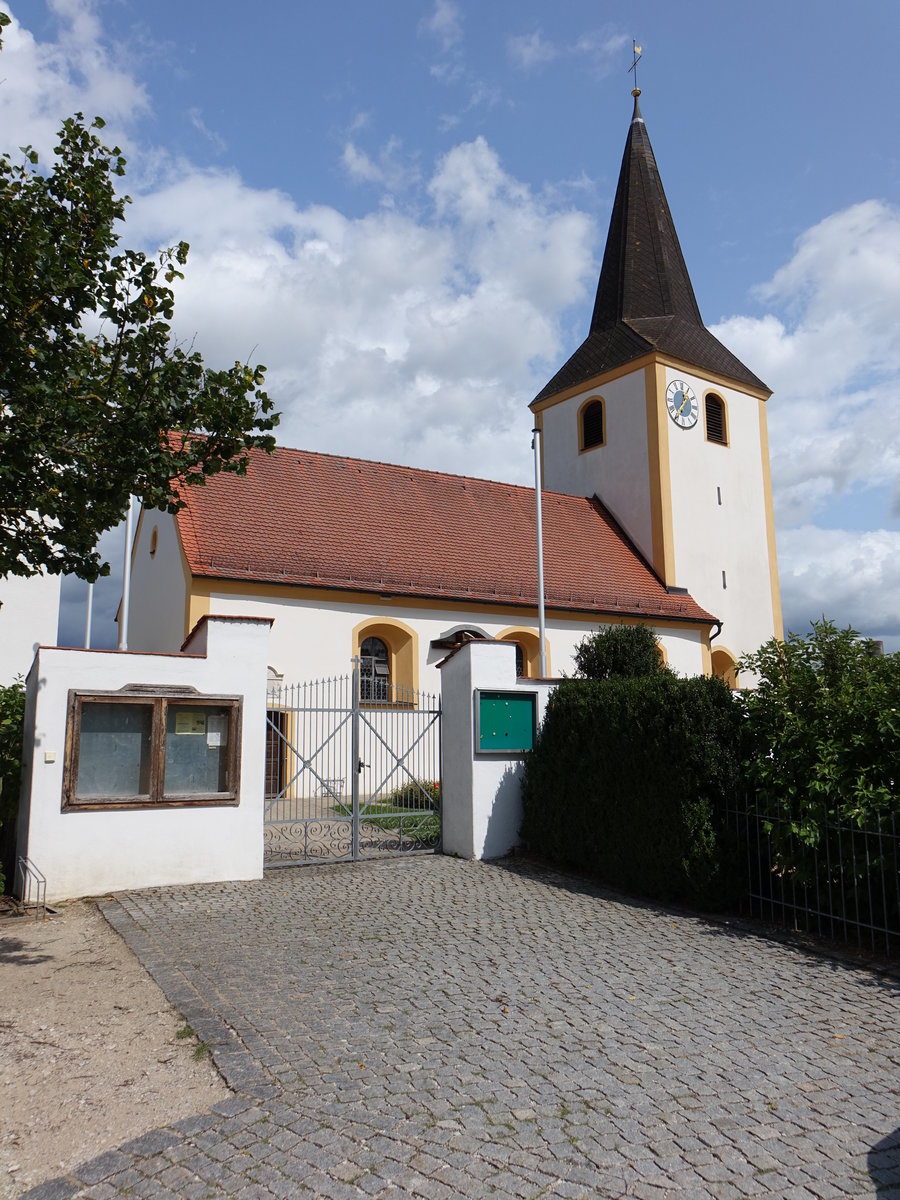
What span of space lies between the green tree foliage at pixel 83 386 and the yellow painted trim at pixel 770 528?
23.7 meters

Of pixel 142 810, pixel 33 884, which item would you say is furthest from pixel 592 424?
pixel 33 884

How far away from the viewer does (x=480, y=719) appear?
10523 mm

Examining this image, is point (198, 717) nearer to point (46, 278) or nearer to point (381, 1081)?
point (46, 278)

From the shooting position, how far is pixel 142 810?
8.80 meters

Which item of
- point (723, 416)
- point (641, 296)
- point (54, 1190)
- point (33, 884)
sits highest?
point (641, 296)

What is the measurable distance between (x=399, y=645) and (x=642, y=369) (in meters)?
12.2

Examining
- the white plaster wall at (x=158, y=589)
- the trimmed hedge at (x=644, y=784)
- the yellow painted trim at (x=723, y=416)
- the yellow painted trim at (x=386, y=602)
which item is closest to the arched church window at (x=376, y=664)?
the yellow painted trim at (x=386, y=602)

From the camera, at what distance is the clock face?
1053 inches

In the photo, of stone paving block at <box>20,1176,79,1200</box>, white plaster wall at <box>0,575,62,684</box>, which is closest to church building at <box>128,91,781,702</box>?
white plaster wall at <box>0,575,62,684</box>

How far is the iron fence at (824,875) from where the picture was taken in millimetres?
6602

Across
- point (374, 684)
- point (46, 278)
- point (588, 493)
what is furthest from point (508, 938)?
point (588, 493)

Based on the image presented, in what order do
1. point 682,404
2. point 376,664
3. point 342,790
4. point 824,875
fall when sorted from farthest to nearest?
point 682,404, point 376,664, point 342,790, point 824,875

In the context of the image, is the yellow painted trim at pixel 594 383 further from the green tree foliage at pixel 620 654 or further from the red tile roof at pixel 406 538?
the green tree foliage at pixel 620 654

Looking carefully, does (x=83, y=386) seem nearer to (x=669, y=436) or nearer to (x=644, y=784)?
(x=644, y=784)
